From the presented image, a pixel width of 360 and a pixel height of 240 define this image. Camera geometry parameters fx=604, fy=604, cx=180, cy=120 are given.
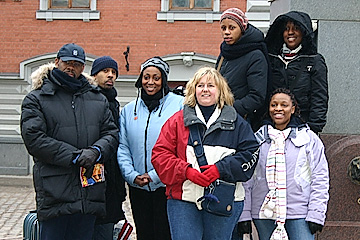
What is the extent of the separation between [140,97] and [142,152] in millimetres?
488

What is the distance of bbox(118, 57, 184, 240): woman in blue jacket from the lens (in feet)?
15.8

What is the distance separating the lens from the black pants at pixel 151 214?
4.86m

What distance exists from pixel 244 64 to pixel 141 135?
3.28 ft

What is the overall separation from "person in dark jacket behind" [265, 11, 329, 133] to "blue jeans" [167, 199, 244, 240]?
1013 millimetres

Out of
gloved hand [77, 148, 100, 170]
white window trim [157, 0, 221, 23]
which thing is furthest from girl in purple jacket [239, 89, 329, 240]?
white window trim [157, 0, 221, 23]

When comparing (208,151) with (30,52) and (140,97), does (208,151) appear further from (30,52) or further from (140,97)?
(30,52)

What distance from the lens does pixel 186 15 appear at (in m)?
13.3

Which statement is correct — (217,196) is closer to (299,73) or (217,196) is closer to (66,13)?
(299,73)

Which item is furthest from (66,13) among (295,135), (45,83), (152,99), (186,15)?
(295,135)

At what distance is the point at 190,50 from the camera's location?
43.8 feet

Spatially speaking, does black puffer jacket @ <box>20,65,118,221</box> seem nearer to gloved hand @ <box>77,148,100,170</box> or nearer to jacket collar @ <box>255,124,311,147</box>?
gloved hand @ <box>77,148,100,170</box>

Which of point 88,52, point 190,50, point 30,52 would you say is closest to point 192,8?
point 190,50

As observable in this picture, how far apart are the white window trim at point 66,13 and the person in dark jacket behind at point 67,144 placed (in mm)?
9145

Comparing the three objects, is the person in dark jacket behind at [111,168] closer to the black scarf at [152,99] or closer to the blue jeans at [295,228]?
the black scarf at [152,99]
